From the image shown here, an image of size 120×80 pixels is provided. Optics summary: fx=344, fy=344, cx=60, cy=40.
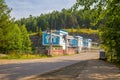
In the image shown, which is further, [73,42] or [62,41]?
[73,42]

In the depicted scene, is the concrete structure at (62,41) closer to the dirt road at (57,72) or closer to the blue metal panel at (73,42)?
the blue metal panel at (73,42)

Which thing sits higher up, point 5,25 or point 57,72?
point 5,25

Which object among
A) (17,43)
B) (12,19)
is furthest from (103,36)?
(17,43)

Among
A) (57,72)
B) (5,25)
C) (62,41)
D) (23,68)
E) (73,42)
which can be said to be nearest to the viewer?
(57,72)

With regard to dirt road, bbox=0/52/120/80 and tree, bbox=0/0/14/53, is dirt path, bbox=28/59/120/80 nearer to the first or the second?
dirt road, bbox=0/52/120/80

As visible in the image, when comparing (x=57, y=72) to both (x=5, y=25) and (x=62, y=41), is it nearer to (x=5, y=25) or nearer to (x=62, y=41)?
(x=5, y=25)

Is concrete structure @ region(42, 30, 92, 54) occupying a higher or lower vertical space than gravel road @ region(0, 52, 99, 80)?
higher

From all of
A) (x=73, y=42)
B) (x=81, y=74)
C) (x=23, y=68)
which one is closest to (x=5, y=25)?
(x=23, y=68)

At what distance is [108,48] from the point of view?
44844mm

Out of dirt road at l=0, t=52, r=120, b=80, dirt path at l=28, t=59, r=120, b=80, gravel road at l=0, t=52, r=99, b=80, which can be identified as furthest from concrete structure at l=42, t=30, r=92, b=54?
dirt path at l=28, t=59, r=120, b=80

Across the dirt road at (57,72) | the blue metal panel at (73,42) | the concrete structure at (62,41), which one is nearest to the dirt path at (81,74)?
the dirt road at (57,72)

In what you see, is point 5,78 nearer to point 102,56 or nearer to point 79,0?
point 79,0

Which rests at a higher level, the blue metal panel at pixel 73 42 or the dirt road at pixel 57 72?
the blue metal panel at pixel 73 42

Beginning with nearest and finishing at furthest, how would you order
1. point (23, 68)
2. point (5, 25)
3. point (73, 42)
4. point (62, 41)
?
point (23, 68) → point (5, 25) → point (62, 41) → point (73, 42)
